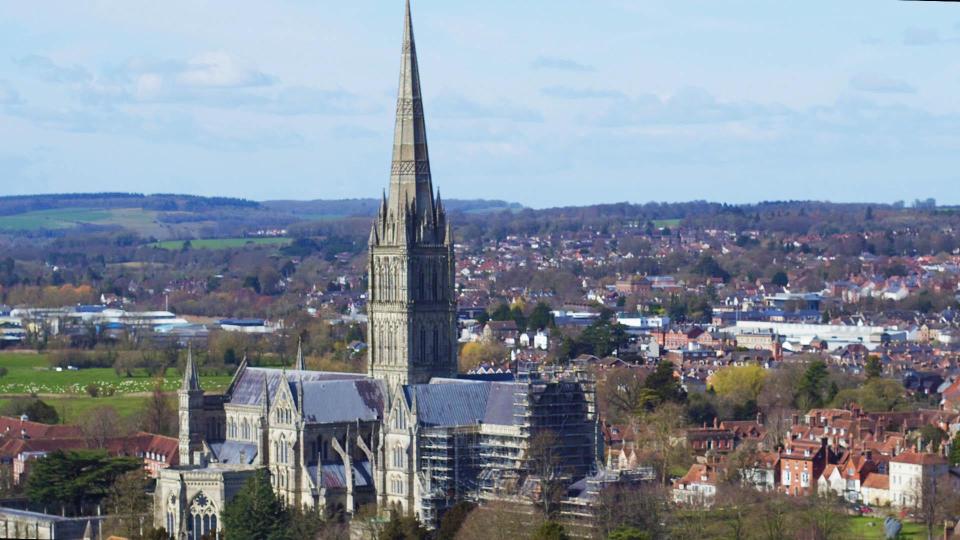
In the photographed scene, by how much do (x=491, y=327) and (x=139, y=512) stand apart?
83.0 m

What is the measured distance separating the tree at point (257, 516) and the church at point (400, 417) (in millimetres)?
1522

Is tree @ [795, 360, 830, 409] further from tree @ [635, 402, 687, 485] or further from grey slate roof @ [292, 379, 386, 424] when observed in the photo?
grey slate roof @ [292, 379, 386, 424]

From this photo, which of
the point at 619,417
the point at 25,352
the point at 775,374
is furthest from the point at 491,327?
the point at 619,417

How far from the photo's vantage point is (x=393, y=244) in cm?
6831

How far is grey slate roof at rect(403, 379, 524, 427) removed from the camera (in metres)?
64.6

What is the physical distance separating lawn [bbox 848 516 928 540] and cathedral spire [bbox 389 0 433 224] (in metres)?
14.6

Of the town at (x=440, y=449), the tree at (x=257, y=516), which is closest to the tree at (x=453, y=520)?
the town at (x=440, y=449)

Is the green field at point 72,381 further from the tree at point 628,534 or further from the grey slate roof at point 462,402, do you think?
the tree at point 628,534

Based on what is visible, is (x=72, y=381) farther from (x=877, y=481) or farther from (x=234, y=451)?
(x=877, y=481)

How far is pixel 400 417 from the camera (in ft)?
212

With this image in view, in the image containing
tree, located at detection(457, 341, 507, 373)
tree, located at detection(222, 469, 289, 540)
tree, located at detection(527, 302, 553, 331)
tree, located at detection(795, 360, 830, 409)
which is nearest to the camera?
tree, located at detection(222, 469, 289, 540)

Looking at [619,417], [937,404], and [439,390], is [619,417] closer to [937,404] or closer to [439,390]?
[937,404]

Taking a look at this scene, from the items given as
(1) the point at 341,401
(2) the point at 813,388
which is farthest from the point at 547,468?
(2) the point at 813,388

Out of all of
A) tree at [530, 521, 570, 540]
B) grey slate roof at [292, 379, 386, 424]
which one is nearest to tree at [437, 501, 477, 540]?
tree at [530, 521, 570, 540]
